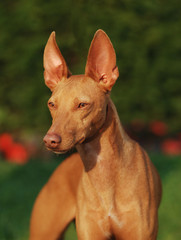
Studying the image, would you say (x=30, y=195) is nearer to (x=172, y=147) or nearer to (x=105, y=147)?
(x=105, y=147)

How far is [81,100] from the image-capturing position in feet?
11.6

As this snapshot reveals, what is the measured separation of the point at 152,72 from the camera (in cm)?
1105

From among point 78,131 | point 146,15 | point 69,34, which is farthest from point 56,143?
point 146,15

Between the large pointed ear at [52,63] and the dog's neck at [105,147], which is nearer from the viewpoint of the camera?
the dog's neck at [105,147]

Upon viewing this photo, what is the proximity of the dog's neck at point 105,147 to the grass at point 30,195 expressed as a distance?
273 centimetres

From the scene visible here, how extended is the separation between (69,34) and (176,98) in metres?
3.46

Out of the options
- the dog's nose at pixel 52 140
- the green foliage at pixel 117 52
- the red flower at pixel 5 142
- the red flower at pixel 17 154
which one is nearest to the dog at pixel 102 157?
the dog's nose at pixel 52 140

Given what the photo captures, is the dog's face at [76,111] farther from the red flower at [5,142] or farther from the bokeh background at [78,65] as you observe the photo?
the red flower at [5,142]

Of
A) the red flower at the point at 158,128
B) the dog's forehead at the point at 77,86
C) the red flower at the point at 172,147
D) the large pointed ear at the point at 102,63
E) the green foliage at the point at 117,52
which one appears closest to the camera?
the dog's forehead at the point at 77,86

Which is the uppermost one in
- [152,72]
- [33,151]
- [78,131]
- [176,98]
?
[78,131]

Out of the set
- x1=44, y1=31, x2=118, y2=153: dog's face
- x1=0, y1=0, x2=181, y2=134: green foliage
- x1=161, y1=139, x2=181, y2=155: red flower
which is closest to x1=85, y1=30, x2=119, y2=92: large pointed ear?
x1=44, y1=31, x2=118, y2=153: dog's face

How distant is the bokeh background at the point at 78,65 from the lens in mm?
10086

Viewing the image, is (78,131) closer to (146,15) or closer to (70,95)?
(70,95)

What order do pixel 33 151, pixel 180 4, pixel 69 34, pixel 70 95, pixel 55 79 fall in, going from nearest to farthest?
pixel 70 95
pixel 55 79
pixel 69 34
pixel 180 4
pixel 33 151
